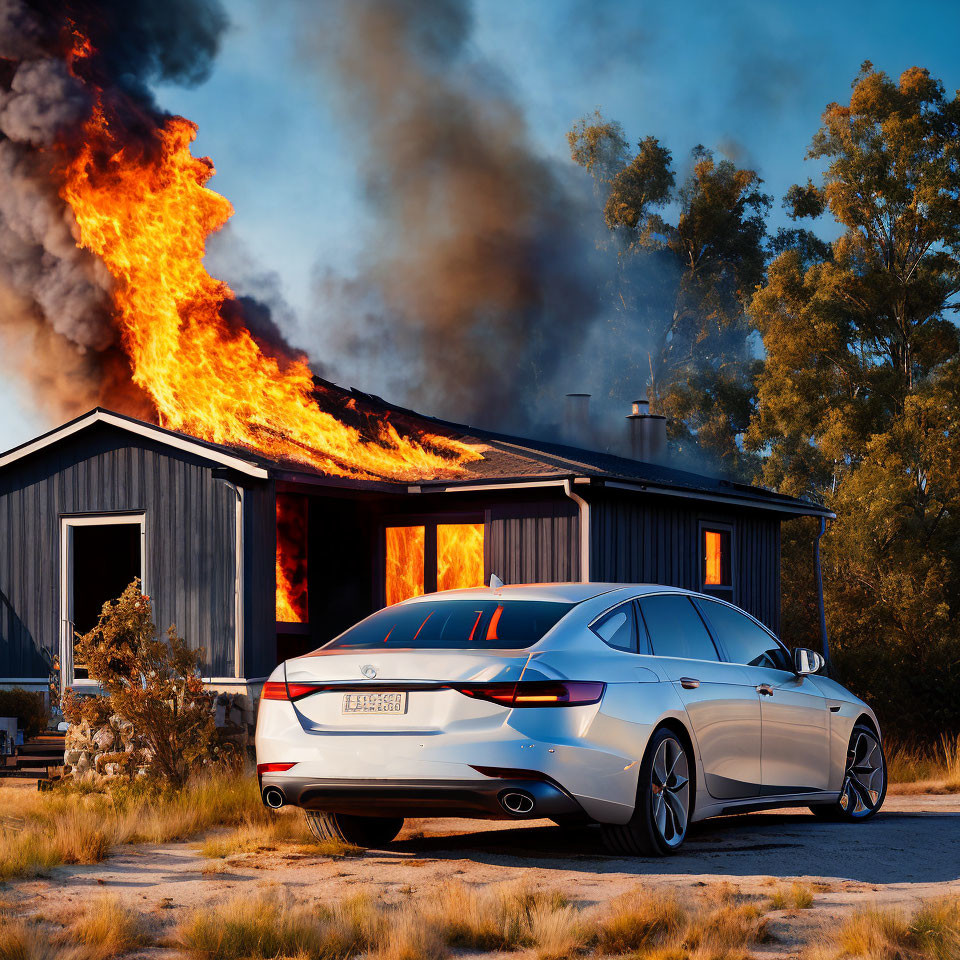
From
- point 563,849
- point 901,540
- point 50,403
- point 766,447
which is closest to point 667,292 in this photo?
point 766,447

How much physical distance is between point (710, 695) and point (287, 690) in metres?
2.58

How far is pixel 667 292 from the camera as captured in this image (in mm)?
44312

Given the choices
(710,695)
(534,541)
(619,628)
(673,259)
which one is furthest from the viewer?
(673,259)

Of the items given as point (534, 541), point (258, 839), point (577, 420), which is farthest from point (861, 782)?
point (577, 420)

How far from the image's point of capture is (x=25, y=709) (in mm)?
15695

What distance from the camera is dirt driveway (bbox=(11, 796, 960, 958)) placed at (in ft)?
22.2

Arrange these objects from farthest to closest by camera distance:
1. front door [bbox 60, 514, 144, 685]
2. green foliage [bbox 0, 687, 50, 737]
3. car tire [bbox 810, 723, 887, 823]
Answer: front door [bbox 60, 514, 144, 685] → green foliage [bbox 0, 687, 50, 737] → car tire [bbox 810, 723, 887, 823]

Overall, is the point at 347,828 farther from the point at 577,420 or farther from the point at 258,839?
the point at 577,420

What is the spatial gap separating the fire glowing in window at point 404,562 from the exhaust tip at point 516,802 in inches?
435

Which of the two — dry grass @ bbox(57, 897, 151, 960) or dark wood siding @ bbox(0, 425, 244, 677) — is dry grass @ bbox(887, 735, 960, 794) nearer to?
dark wood siding @ bbox(0, 425, 244, 677)

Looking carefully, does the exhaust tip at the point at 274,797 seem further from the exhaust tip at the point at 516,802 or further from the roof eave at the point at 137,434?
the roof eave at the point at 137,434

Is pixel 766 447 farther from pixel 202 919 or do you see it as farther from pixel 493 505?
pixel 202 919

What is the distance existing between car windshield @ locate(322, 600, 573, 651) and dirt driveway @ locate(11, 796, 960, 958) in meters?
1.24

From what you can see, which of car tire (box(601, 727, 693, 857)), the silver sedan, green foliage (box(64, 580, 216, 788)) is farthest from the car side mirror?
green foliage (box(64, 580, 216, 788))
